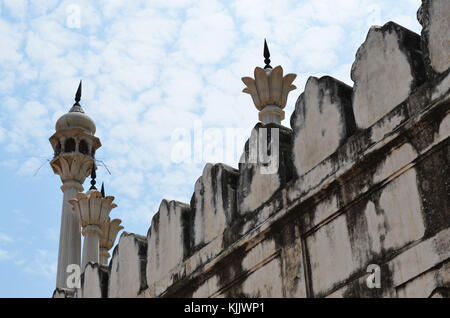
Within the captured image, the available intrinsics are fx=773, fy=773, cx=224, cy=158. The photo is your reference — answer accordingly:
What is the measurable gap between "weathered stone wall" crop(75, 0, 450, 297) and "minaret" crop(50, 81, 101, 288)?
1285 cm

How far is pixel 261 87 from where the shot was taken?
804 cm

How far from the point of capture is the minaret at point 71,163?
18.9 metres

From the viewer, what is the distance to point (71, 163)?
20.2 metres

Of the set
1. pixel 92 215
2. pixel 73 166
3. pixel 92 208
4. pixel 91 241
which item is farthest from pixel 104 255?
pixel 92 208

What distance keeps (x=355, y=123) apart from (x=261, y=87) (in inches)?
120

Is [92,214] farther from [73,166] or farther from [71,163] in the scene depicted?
[71,163]

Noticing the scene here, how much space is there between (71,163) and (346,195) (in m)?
16.0

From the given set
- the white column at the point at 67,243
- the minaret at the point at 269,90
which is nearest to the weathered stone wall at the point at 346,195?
the minaret at the point at 269,90

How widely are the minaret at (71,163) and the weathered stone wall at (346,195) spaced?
506 inches

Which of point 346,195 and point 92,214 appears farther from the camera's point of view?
point 92,214

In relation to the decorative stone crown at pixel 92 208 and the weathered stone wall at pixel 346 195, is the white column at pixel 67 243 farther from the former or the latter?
the weathered stone wall at pixel 346 195

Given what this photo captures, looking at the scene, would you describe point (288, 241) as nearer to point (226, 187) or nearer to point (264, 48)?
point (226, 187)

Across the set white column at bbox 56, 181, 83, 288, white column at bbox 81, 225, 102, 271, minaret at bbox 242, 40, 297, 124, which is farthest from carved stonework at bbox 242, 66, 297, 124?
white column at bbox 56, 181, 83, 288
